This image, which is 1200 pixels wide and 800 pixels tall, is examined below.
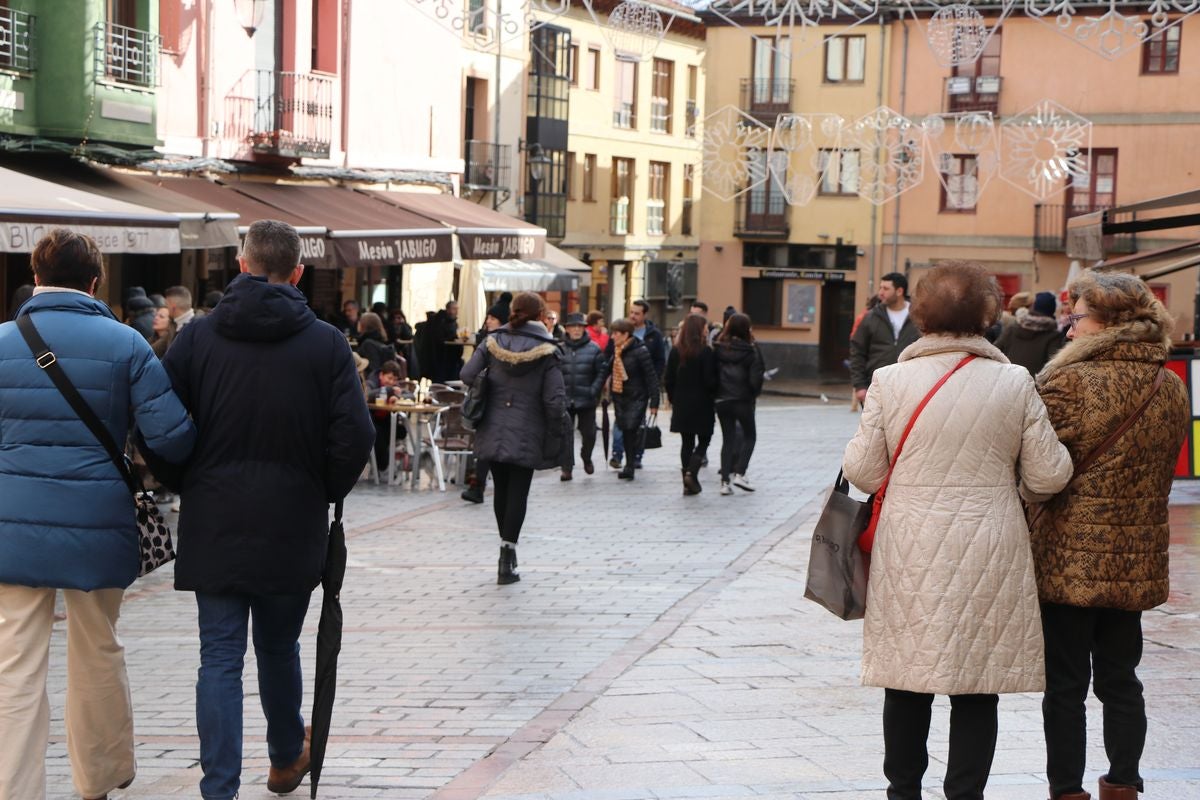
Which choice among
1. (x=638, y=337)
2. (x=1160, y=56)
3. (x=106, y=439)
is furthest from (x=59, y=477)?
(x=1160, y=56)

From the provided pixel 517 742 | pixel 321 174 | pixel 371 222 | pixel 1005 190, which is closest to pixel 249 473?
pixel 517 742

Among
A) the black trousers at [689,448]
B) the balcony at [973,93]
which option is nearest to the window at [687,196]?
the balcony at [973,93]

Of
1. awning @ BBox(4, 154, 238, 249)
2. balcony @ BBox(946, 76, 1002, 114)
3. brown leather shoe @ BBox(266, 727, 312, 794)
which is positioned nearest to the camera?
brown leather shoe @ BBox(266, 727, 312, 794)

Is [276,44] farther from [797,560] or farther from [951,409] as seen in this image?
[951,409]

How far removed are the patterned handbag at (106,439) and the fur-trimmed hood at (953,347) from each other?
2354 millimetres

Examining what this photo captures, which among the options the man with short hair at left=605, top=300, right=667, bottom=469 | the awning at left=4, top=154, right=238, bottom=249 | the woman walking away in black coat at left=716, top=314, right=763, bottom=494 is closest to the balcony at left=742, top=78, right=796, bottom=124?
the man with short hair at left=605, top=300, right=667, bottom=469

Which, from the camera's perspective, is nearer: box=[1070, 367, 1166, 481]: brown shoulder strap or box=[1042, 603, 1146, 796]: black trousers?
box=[1070, 367, 1166, 481]: brown shoulder strap

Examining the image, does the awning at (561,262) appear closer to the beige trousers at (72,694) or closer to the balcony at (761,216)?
the balcony at (761,216)

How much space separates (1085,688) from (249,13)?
19.5 m

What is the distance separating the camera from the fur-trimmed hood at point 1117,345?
17.9 ft

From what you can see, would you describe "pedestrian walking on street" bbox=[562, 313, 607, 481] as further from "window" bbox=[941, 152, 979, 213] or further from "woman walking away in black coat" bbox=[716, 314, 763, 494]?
"window" bbox=[941, 152, 979, 213]

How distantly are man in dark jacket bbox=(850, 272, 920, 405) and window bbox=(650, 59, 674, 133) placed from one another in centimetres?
3727

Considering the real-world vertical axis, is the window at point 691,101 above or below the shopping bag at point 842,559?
above

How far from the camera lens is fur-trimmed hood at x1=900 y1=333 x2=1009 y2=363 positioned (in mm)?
5176
